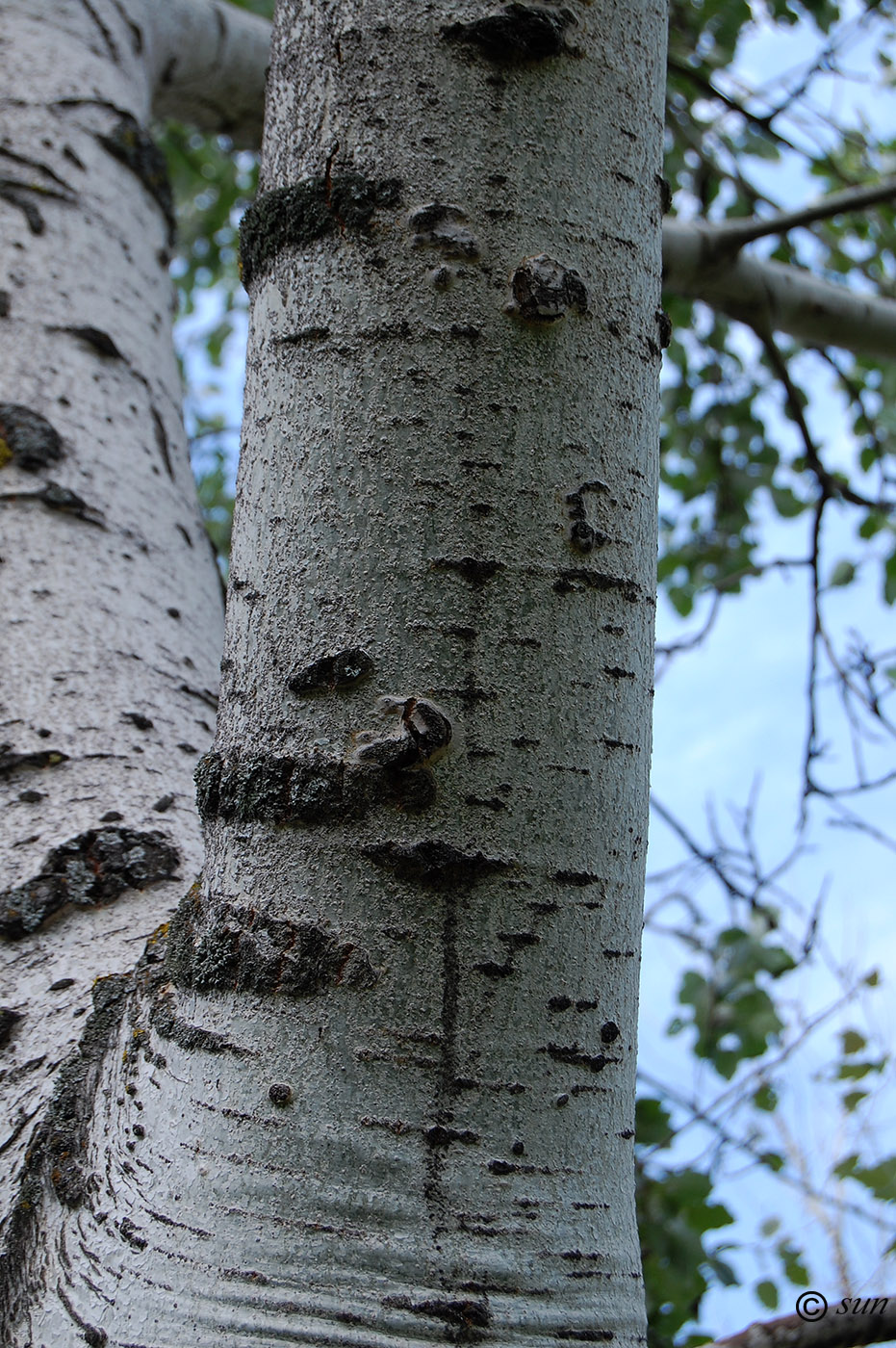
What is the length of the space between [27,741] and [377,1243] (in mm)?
550

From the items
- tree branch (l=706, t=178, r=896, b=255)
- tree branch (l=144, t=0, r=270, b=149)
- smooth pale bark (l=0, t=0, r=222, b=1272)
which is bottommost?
smooth pale bark (l=0, t=0, r=222, b=1272)

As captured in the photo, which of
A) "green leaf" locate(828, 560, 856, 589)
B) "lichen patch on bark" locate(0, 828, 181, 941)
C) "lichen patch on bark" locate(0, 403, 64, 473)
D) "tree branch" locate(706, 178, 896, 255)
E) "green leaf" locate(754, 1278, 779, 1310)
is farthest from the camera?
"green leaf" locate(828, 560, 856, 589)

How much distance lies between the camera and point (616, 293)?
2.00ft

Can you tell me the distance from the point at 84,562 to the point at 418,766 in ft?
Result: 2.03

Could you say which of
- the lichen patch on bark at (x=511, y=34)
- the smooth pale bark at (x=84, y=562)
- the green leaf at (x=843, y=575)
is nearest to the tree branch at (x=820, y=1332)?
the smooth pale bark at (x=84, y=562)

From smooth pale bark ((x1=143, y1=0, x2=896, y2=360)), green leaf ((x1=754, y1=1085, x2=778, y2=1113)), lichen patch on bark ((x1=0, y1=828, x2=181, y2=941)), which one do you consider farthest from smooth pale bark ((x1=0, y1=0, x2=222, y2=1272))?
green leaf ((x1=754, y1=1085, x2=778, y2=1113))

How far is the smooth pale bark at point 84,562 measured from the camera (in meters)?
0.78

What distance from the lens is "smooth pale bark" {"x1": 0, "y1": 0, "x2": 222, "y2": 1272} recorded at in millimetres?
777

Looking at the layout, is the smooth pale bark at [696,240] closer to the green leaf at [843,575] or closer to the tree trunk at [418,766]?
the green leaf at [843,575]

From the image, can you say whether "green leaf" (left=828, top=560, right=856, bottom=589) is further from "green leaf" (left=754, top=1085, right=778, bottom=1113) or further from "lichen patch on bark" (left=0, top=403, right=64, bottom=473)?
"lichen patch on bark" (left=0, top=403, right=64, bottom=473)

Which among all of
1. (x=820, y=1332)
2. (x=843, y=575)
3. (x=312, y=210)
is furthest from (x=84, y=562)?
(x=843, y=575)

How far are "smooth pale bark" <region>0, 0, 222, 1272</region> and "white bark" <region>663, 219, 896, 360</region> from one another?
84 cm

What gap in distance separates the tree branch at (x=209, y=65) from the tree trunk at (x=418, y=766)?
141cm

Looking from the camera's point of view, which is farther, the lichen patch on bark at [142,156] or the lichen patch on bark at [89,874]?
the lichen patch on bark at [142,156]
